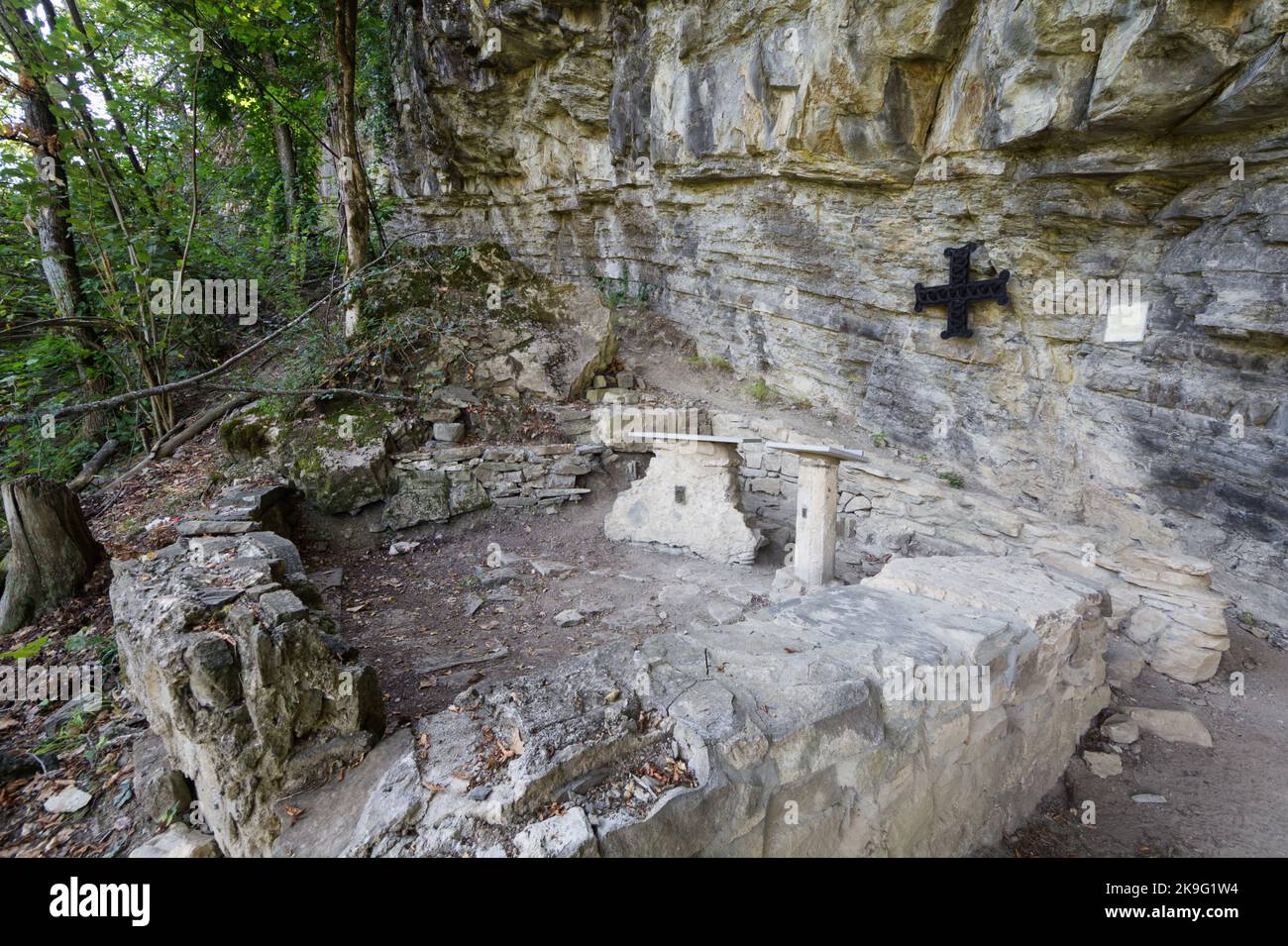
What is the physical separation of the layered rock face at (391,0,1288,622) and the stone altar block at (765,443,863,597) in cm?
251

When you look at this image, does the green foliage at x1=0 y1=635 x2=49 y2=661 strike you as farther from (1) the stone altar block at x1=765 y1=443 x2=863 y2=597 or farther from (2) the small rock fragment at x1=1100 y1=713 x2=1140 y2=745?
(2) the small rock fragment at x1=1100 y1=713 x2=1140 y2=745

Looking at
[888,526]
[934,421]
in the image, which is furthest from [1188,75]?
[888,526]

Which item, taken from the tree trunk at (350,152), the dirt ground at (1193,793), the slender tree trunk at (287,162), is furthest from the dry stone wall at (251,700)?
the slender tree trunk at (287,162)

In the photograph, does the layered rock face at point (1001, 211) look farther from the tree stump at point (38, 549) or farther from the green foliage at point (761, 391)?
the tree stump at point (38, 549)

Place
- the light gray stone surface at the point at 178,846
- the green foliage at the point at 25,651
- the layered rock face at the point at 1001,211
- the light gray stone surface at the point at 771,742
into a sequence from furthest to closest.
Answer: the layered rock face at the point at 1001,211, the green foliage at the point at 25,651, the light gray stone surface at the point at 178,846, the light gray stone surface at the point at 771,742

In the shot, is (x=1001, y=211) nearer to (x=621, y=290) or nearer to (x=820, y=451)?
(x=820, y=451)

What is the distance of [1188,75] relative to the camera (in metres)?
4.50

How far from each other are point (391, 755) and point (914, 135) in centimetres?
738

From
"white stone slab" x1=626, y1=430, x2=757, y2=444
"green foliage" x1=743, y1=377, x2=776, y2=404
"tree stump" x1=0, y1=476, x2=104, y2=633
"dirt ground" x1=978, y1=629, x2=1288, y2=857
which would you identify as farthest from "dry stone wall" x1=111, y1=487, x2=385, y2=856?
"green foliage" x1=743, y1=377, x2=776, y2=404

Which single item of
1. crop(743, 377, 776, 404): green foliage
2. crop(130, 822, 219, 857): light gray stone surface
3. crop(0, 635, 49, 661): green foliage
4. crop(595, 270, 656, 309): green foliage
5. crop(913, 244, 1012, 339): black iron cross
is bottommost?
crop(130, 822, 219, 857): light gray stone surface

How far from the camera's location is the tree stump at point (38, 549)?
443cm

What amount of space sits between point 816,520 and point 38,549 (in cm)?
638

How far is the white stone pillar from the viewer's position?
5645 mm

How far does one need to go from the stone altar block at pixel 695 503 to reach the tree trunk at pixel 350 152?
4.88m
